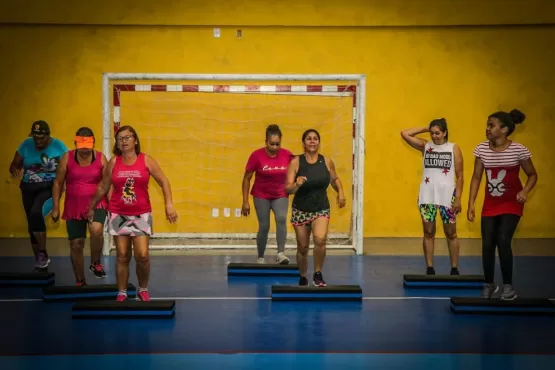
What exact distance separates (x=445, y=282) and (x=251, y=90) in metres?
4.44

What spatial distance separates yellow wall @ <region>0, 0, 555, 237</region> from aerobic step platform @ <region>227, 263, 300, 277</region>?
9.37 ft

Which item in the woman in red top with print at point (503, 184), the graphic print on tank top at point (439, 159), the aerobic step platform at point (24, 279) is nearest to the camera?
the woman in red top with print at point (503, 184)

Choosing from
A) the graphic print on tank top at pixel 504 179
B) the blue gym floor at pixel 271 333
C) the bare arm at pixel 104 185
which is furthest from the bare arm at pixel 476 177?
the bare arm at pixel 104 185

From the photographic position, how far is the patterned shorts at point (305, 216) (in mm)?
7938

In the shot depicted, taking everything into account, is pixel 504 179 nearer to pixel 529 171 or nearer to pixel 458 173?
pixel 529 171

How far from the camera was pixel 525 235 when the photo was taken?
12.6 meters

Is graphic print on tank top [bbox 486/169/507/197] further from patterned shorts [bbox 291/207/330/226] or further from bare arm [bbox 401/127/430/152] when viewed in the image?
patterned shorts [bbox 291/207/330/226]

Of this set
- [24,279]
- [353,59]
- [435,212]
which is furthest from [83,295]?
[353,59]

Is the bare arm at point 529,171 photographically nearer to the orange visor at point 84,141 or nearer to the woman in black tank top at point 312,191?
the woman in black tank top at point 312,191

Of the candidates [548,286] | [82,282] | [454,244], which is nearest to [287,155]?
[454,244]

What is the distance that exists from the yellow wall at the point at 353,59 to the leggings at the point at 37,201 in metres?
3.46

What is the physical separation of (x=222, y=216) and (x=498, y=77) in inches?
198

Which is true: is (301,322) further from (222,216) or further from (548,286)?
(222,216)

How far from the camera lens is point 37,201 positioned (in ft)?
28.7
